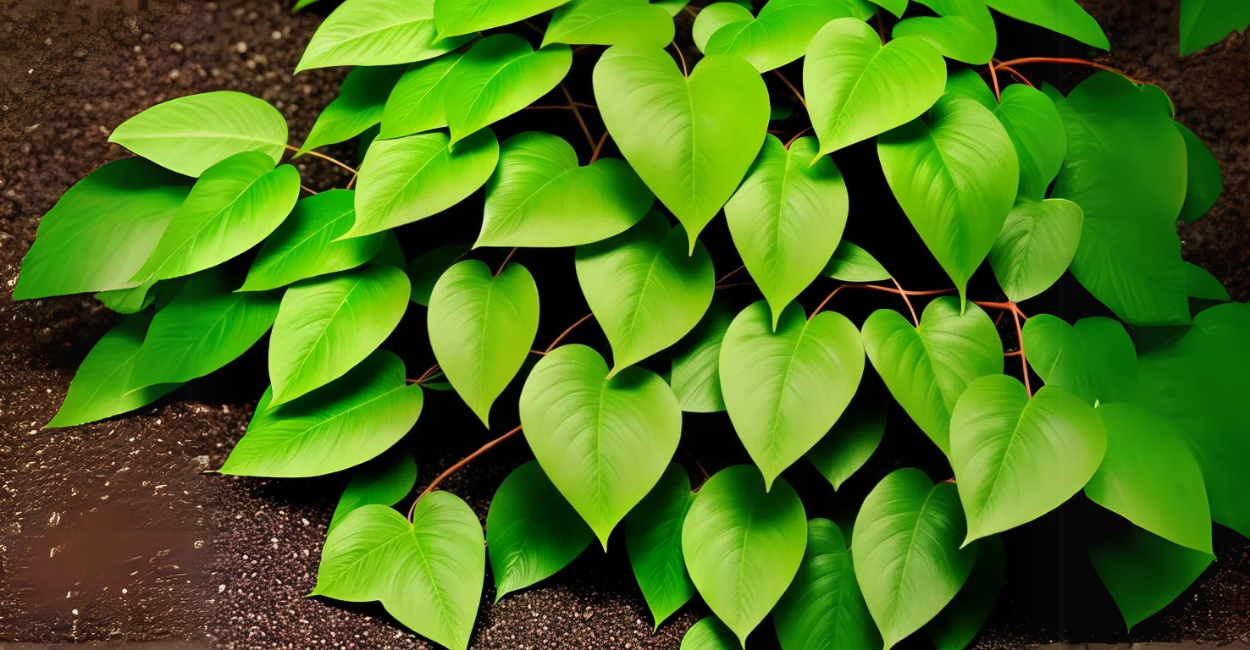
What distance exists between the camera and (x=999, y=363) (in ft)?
2.68

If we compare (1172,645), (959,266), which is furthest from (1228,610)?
(959,266)

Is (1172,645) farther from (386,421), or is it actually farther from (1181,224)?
(386,421)

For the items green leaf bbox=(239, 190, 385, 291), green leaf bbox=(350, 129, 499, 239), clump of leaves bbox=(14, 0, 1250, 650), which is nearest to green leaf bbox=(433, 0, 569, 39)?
clump of leaves bbox=(14, 0, 1250, 650)

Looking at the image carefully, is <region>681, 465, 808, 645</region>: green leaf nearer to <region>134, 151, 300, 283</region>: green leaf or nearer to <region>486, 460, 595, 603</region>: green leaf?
<region>486, 460, 595, 603</region>: green leaf

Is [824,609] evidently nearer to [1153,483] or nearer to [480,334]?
[1153,483]

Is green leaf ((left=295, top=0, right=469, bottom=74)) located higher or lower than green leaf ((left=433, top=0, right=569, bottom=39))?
lower

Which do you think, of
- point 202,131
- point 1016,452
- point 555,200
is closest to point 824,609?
point 1016,452

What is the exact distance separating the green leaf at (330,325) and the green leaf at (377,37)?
0.24m

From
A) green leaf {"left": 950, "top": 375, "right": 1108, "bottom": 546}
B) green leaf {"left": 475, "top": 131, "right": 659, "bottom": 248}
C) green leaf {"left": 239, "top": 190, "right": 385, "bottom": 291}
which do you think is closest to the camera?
green leaf {"left": 950, "top": 375, "right": 1108, "bottom": 546}

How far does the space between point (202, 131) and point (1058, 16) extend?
1.05 m

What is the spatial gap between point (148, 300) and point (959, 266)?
97cm

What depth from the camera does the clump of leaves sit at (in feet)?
2.51

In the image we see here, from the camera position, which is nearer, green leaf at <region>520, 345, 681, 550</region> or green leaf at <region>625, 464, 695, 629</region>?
green leaf at <region>520, 345, 681, 550</region>

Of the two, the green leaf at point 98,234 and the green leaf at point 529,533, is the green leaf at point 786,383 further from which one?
the green leaf at point 98,234
